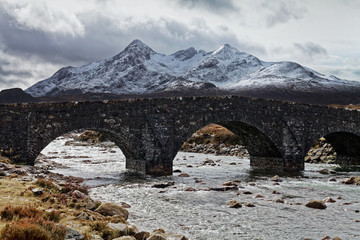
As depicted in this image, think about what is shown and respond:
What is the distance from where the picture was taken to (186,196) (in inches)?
620

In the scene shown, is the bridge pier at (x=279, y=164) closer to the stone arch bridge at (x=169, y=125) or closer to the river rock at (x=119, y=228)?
the stone arch bridge at (x=169, y=125)

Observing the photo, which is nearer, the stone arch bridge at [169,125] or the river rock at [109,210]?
the river rock at [109,210]

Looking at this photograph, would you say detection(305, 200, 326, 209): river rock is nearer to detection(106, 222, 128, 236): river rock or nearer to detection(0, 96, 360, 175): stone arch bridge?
detection(106, 222, 128, 236): river rock

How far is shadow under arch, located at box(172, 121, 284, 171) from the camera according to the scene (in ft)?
88.1

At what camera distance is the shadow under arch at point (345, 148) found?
33188 millimetres

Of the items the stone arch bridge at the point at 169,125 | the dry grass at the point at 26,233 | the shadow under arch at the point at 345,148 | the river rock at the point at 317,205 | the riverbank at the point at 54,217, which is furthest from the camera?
the shadow under arch at the point at 345,148

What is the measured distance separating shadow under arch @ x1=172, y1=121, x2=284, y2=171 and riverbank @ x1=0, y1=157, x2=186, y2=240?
1558 centimetres

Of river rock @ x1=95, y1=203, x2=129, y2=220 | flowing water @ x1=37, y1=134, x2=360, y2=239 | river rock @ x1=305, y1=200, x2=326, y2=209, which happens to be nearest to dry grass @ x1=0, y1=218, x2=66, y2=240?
river rock @ x1=95, y1=203, x2=129, y2=220

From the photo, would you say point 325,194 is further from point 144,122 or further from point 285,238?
point 144,122

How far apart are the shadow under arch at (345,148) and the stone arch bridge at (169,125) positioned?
0.25 metres

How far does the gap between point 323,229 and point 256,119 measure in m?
15.3

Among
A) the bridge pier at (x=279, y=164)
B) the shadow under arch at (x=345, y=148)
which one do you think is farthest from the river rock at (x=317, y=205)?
the shadow under arch at (x=345, y=148)

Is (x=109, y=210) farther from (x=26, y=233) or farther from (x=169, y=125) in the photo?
(x=169, y=125)

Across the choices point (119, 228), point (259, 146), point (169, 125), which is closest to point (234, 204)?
point (119, 228)
